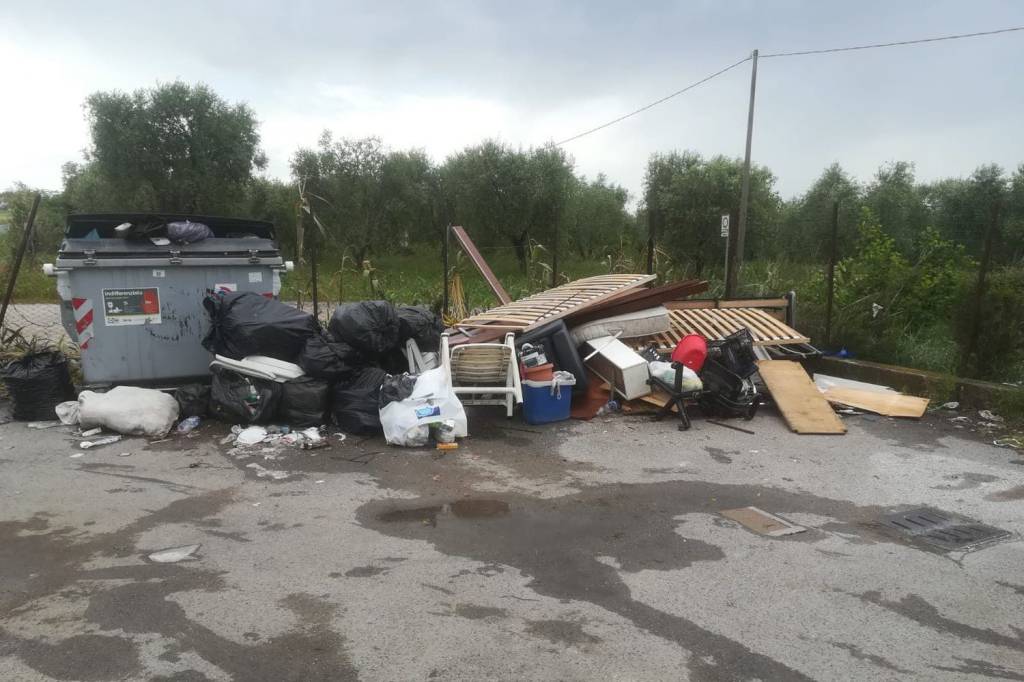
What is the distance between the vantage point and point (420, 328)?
271 inches

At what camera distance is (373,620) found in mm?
3039

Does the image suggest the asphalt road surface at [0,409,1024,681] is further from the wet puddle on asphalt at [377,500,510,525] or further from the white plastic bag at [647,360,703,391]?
the white plastic bag at [647,360,703,391]

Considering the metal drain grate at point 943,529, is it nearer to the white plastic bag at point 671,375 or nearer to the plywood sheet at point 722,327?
the white plastic bag at point 671,375

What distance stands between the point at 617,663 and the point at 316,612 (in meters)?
1.38

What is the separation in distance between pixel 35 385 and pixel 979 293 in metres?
9.45

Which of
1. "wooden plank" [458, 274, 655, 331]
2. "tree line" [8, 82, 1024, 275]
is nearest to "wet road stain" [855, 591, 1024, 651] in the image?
"wooden plank" [458, 274, 655, 331]

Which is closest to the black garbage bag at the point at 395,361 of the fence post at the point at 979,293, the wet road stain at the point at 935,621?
the wet road stain at the point at 935,621

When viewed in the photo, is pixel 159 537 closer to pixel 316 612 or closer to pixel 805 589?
pixel 316 612

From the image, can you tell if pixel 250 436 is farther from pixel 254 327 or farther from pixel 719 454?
pixel 719 454

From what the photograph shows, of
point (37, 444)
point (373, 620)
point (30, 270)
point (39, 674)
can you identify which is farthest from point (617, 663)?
point (30, 270)

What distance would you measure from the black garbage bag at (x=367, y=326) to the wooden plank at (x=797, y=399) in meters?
3.94

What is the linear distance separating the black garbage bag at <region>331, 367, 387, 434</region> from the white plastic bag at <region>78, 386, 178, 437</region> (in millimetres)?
1492

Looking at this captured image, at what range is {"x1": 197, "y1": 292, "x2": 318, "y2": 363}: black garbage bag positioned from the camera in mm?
6133

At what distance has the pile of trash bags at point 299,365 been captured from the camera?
6.08 m
